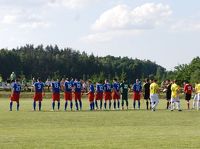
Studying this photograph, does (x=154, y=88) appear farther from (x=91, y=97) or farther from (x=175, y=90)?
(x=91, y=97)

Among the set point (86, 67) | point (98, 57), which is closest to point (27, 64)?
point (86, 67)

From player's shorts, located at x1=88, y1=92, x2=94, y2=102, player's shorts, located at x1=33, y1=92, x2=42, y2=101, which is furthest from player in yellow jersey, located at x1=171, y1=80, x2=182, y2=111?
player's shorts, located at x1=33, y1=92, x2=42, y2=101

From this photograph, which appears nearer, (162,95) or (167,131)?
(167,131)

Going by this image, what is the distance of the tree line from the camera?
136625 millimetres

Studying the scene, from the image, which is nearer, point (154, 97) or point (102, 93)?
point (154, 97)

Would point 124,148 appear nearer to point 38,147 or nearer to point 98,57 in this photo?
point 38,147

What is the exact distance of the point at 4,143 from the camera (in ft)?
55.9

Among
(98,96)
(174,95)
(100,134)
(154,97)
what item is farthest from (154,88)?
(100,134)

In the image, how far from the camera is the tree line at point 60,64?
13662 cm

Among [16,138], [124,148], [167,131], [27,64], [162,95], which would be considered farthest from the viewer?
[27,64]

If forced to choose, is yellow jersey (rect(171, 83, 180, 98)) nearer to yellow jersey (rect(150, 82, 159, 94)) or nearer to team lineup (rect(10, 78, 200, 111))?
team lineup (rect(10, 78, 200, 111))

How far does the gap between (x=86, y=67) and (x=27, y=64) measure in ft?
59.8

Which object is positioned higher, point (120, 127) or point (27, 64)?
point (27, 64)

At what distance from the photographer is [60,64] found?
152500mm
